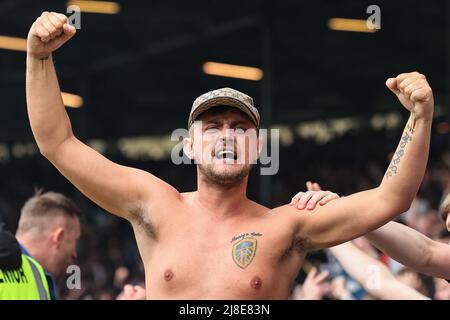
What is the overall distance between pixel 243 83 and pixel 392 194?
43.1 feet

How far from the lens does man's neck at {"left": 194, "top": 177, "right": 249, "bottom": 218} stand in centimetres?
390

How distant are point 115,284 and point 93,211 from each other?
106 inches

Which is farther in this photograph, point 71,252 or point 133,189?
point 71,252

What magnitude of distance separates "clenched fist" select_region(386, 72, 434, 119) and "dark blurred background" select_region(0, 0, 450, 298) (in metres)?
5.94

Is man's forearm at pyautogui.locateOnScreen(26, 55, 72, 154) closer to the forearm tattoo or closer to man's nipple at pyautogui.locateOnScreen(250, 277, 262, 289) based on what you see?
man's nipple at pyautogui.locateOnScreen(250, 277, 262, 289)

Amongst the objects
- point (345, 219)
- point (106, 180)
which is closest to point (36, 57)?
point (106, 180)

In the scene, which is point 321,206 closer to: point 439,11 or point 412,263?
point 412,263

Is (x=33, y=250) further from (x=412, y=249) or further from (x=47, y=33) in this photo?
(x=412, y=249)

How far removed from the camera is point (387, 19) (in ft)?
43.6

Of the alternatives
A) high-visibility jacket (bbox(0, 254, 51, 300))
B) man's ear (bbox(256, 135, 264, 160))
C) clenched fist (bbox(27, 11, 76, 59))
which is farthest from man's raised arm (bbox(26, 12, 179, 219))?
high-visibility jacket (bbox(0, 254, 51, 300))

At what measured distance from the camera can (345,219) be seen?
146 inches

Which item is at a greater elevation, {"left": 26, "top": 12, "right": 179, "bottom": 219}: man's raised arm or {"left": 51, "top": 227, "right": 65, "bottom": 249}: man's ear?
{"left": 26, "top": 12, "right": 179, "bottom": 219}: man's raised arm
